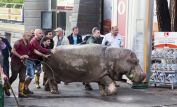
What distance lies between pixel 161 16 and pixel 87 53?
7.27 m

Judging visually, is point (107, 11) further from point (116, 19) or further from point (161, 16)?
point (116, 19)

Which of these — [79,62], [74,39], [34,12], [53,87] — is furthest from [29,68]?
[34,12]

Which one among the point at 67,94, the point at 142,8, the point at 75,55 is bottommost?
the point at 67,94

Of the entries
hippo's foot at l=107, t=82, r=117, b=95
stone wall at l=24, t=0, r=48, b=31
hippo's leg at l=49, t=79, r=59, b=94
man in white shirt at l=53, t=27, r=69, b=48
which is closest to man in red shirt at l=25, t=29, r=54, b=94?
hippo's leg at l=49, t=79, r=59, b=94

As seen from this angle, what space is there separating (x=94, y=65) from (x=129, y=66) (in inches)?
32.6

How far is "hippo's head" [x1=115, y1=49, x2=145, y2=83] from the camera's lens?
1270 centimetres

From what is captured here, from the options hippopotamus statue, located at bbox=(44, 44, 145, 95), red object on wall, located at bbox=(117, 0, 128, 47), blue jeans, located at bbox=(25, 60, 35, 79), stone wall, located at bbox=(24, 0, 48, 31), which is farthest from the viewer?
stone wall, located at bbox=(24, 0, 48, 31)

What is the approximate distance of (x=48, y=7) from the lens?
24.4 m

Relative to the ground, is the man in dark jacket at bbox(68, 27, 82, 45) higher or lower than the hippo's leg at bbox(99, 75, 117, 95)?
higher

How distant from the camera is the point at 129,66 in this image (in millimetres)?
12727

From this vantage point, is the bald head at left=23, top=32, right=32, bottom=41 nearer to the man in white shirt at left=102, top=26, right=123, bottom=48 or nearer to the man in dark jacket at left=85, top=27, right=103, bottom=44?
the man in dark jacket at left=85, top=27, right=103, bottom=44

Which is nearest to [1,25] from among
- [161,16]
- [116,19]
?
[161,16]

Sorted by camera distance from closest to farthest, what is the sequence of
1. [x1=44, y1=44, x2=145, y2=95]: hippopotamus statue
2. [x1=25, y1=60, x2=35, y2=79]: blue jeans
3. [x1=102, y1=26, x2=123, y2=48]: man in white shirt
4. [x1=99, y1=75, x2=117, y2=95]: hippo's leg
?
[x1=25, y1=60, x2=35, y2=79]: blue jeans < [x1=99, y1=75, x2=117, y2=95]: hippo's leg < [x1=44, y1=44, x2=145, y2=95]: hippopotamus statue < [x1=102, y1=26, x2=123, y2=48]: man in white shirt

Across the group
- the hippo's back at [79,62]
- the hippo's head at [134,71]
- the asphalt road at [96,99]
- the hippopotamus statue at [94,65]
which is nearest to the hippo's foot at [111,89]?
the hippopotamus statue at [94,65]
